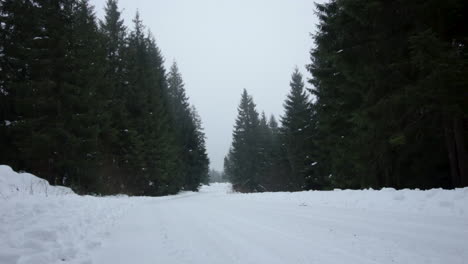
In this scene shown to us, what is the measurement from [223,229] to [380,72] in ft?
28.7

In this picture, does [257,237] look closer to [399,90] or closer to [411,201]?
[411,201]

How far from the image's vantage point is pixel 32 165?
14.3 metres

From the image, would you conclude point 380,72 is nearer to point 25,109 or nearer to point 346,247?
point 346,247

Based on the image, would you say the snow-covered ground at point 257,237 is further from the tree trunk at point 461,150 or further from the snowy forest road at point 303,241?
the tree trunk at point 461,150

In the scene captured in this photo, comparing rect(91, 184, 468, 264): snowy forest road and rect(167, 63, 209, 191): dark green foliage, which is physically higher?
rect(167, 63, 209, 191): dark green foliage

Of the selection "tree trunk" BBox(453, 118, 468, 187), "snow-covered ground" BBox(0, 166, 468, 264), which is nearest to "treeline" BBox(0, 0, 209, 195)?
"snow-covered ground" BBox(0, 166, 468, 264)

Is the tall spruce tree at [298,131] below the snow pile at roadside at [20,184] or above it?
above

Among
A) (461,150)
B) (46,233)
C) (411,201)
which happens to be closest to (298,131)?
(461,150)

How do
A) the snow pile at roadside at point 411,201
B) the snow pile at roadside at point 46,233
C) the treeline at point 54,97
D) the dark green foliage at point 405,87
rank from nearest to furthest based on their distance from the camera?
the snow pile at roadside at point 46,233
the snow pile at roadside at point 411,201
the dark green foliage at point 405,87
the treeline at point 54,97

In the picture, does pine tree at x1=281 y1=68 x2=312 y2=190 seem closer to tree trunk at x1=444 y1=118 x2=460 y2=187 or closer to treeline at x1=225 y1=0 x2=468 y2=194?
treeline at x1=225 y1=0 x2=468 y2=194

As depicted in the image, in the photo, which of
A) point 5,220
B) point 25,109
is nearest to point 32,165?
point 25,109

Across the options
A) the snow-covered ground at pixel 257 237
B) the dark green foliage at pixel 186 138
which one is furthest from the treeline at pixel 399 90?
the dark green foliage at pixel 186 138

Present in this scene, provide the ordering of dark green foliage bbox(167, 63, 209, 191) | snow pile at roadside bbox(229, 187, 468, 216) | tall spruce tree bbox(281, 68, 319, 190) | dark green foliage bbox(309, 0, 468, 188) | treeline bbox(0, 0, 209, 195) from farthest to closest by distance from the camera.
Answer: dark green foliage bbox(167, 63, 209, 191) < tall spruce tree bbox(281, 68, 319, 190) < treeline bbox(0, 0, 209, 195) < dark green foliage bbox(309, 0, 468, 188) < snow pile at roadside bbox(229, 187, 468, 216)

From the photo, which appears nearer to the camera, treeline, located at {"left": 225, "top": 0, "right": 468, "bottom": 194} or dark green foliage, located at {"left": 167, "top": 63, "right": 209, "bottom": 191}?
treeline, located at {"left": 225, "top": 0, "right": 468, "bottom": 194}
